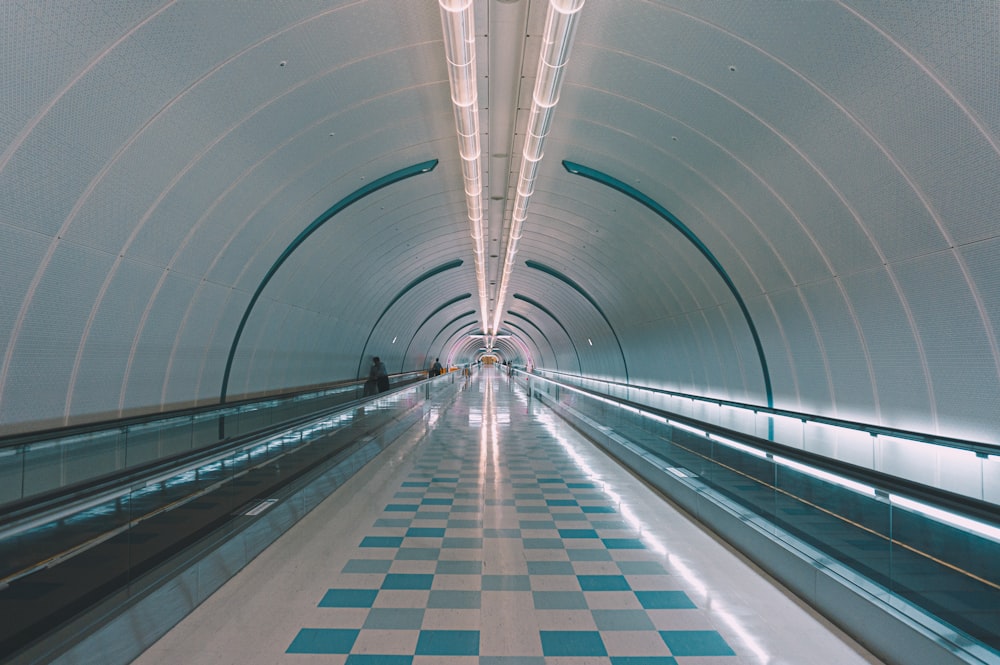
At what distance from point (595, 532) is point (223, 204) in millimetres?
8160

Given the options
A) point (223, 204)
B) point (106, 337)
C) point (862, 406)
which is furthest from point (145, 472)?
point (862, 406)

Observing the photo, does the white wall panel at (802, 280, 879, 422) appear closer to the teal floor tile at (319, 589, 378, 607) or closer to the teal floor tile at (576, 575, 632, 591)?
the teal floor tile at (576, 575, 632, 591)

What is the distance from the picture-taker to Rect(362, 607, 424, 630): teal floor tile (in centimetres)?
372

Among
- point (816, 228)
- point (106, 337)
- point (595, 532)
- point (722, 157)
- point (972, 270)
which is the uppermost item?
point (722, 157)

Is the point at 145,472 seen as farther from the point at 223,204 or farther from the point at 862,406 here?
the point at 862,406

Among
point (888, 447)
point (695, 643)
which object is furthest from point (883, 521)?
point (888, 447)

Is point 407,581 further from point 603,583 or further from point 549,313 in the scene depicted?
Answer: point 549,313

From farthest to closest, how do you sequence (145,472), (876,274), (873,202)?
(876,274) → (873,202) → (145,472)

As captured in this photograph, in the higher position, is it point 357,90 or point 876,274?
point 357,90

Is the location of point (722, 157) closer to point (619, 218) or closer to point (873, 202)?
point (873, 202)

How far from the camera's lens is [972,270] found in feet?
22.7

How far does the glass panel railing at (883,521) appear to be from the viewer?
114 inches

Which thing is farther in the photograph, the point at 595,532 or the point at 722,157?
the point at 722,157

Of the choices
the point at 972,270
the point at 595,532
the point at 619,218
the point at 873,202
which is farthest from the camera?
the point at 619,218
